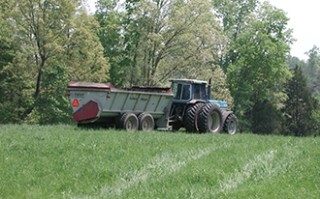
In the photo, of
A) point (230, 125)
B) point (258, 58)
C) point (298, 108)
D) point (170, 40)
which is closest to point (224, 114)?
point (230, 125)

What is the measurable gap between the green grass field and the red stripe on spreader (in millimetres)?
4210

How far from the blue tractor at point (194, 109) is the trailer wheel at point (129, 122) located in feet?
9.41

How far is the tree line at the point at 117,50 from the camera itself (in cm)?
3988

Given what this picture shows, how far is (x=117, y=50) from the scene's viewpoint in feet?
162

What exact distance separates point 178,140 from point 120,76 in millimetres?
30741

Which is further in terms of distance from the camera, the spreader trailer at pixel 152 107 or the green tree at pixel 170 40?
the green tree at pixel 170 40

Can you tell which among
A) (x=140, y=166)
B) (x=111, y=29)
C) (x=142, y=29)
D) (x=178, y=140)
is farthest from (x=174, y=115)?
(x=111, y=29)

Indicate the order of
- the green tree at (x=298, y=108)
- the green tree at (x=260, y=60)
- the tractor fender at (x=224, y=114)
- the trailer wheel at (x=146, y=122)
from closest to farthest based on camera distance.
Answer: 1. the trailer wheel at (x=146, y=122)
2. the tractor fender at (x=224, y=114)
3. the green tree at (x=260, y=60)
4. the green tree at (x=298, y=108)

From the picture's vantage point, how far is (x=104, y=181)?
11859 millimetres

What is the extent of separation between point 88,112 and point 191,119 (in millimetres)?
4934

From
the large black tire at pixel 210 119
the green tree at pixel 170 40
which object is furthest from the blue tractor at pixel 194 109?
the green tree at pixel 170 40

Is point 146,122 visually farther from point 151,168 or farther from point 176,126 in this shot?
point 151,168

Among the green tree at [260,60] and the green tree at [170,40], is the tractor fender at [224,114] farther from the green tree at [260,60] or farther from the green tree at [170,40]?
the green tree at [260,60]

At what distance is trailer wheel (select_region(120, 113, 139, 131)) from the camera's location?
21.8m
